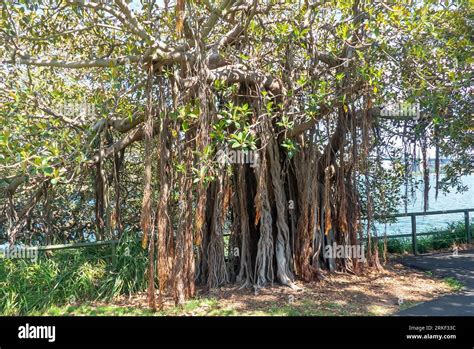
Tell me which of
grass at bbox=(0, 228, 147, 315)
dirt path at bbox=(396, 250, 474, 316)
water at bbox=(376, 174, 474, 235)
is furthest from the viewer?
water at bbox=(376, 174, 474, 235)

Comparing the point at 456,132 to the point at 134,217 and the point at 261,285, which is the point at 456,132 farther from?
the point at 134,217

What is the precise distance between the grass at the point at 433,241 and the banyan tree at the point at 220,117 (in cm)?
221

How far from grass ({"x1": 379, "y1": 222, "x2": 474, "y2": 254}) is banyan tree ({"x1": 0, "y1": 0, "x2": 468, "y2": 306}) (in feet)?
7.26

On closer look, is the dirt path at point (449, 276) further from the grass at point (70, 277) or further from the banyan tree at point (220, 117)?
the grass at point (70, 277)

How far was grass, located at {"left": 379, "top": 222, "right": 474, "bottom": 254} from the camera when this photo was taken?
9.27m

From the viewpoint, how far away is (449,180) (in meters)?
9.82

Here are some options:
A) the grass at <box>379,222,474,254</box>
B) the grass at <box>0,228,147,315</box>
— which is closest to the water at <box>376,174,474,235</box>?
the grass at <box>379,222,474,254</box>

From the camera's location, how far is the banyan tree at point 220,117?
4.91 meters

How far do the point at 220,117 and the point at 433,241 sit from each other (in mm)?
7168

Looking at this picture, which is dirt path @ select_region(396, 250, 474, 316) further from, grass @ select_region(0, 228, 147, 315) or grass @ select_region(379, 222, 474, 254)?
grass @ select_region(0, 228, 147, 315)

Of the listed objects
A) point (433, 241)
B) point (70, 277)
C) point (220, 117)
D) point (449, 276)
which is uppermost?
point (220, 117)

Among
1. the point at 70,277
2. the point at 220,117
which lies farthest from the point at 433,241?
the point at 70,277

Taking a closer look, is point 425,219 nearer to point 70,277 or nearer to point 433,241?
point 433,241

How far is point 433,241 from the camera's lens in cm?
965
